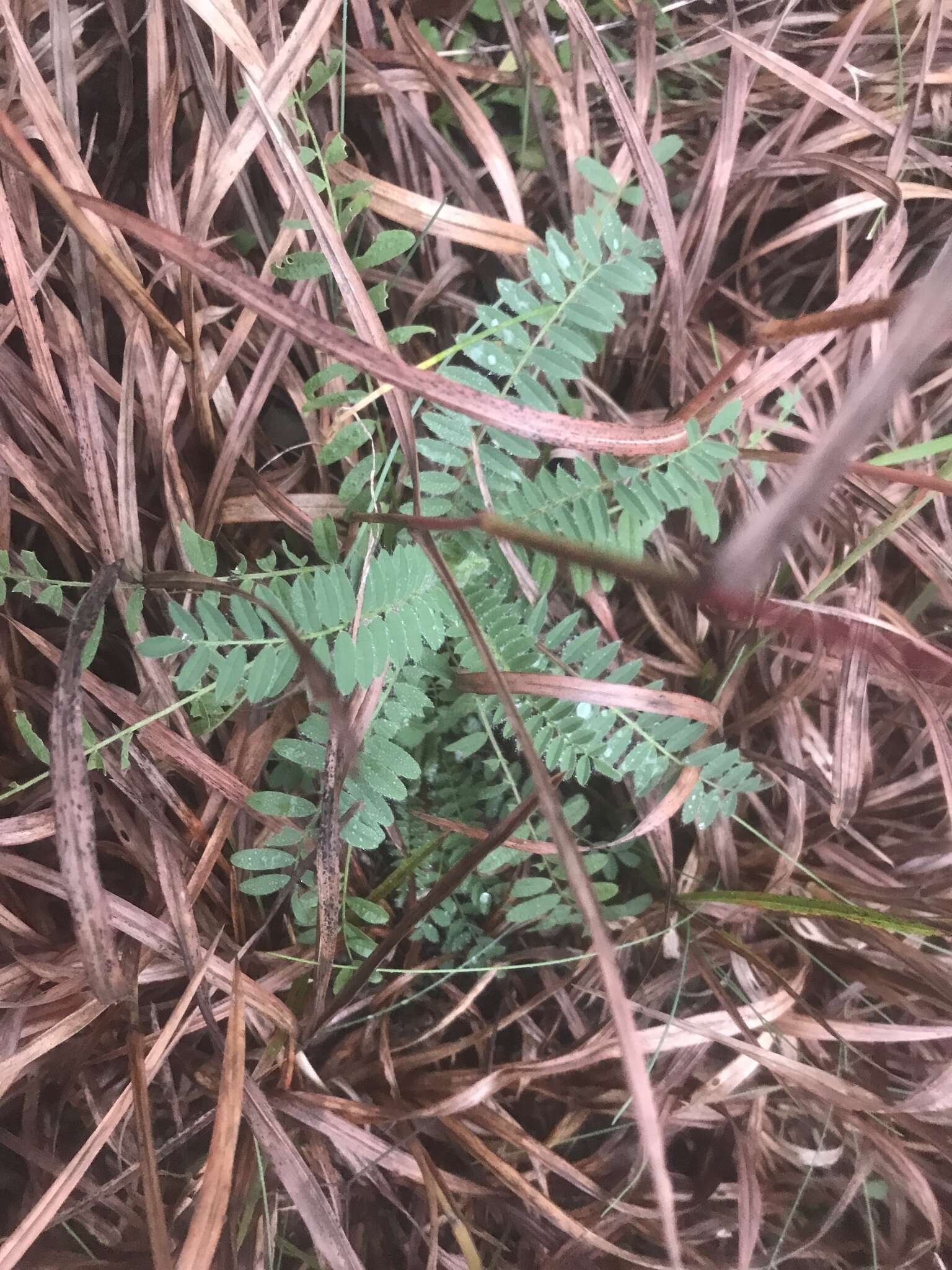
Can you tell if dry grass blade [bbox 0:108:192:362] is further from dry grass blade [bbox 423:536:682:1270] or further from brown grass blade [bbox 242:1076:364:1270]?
brown grass blade [bbox 242:1076:364:1270]

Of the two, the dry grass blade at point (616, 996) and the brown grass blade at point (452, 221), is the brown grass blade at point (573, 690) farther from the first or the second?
the brown grass blade at point (452, 221)

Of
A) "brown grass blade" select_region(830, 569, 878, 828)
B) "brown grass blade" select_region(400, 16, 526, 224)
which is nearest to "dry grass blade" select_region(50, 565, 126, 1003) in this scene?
"brown grass blade" select_region(400, 16, 526, 224)

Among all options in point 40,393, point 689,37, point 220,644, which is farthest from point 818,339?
point 40,393

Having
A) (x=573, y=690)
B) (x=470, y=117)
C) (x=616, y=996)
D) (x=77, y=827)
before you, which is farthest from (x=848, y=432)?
(x=470, y=117)

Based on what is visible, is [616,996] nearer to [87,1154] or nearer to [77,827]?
[77,827]

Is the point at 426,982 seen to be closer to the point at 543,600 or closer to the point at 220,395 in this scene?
the point at 543,600

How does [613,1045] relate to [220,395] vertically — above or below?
below
